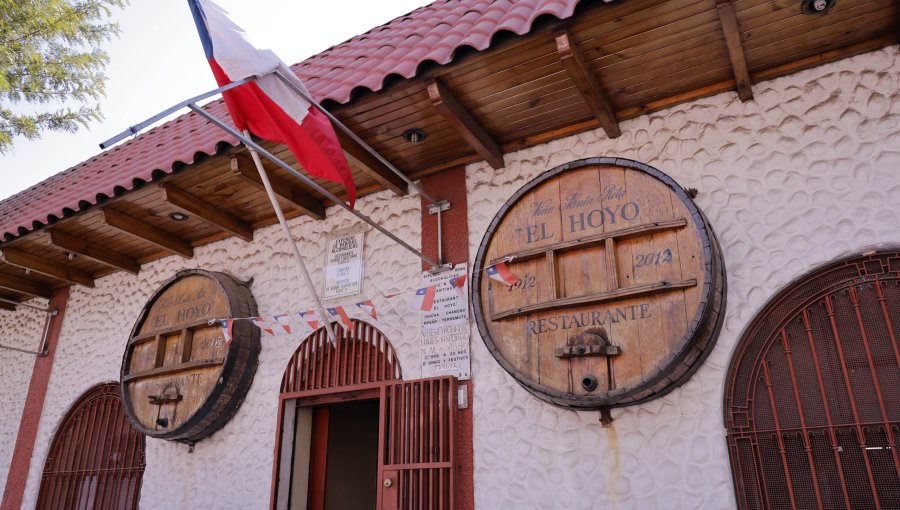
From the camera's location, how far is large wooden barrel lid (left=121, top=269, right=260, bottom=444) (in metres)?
5.05

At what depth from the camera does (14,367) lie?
7133mm

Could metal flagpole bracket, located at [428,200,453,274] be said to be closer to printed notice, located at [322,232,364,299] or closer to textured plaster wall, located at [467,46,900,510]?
printed notice, located at [322,232,364,299]

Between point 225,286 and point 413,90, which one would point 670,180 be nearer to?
point 413,90

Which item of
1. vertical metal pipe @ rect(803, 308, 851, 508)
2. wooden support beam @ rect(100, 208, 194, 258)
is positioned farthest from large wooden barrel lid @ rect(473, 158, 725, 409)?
wooden support beam @ rect(100, 208, 194, 258)

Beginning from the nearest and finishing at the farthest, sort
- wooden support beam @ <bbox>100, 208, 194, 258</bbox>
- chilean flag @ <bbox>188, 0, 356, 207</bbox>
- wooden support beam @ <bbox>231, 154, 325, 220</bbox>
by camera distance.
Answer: chilean flag @ <bbox>188, 0, 356, 207</bbox> → wooden support beam @ <bbox>231, 154, 325, 220</bbox> → wooden support beam @ <bbox>100, 208, 194, 258</bbox>

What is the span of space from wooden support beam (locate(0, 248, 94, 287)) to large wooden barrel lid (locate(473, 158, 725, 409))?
175 inches

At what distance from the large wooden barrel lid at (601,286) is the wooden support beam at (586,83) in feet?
0.92

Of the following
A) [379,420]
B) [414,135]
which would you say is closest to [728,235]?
[414,135]

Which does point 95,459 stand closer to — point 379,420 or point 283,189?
point 379,420

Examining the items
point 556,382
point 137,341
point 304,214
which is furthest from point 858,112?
point 137,341

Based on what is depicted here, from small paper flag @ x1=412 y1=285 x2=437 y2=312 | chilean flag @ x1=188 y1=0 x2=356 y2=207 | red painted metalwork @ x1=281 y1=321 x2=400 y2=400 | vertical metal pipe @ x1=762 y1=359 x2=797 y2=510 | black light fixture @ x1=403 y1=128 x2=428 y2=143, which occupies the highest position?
black light fixture @ x1=403 y1=128 x2=428 y2=143

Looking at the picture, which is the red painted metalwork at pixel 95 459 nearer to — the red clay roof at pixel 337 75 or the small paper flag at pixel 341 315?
the red clay roof at pixel 337 75

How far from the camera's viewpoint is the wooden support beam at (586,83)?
11.1 ft

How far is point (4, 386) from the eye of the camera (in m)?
7.14
